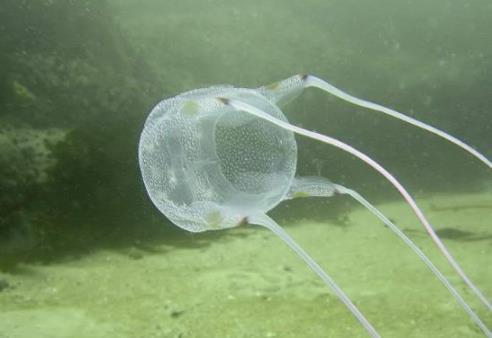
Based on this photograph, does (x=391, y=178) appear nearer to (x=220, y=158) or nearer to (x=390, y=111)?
(x=390, y=111)

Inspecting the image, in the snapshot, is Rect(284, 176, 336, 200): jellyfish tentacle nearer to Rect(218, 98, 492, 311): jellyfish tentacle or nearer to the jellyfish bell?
the jellyfish bell

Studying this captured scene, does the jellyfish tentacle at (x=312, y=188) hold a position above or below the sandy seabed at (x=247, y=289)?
above

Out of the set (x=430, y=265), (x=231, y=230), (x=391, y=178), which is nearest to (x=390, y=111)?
(x=391, y=178)

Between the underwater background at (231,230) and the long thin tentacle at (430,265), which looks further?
the underwater background at (231,230)

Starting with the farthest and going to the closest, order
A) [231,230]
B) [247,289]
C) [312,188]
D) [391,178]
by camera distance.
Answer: [231,230]
[247,289]
[312,188]
[391,178]

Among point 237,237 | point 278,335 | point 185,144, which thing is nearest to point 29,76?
point 237,237

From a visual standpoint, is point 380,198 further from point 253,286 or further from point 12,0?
point 12,0

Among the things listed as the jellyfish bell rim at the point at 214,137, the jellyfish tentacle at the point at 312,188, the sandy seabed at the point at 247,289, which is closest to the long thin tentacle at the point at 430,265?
the jellyfish tentacle at the point at 312,188

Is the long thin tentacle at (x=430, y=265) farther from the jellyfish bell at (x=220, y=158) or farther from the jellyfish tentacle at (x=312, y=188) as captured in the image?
the jellyfish bell at (x=220, y=158)
